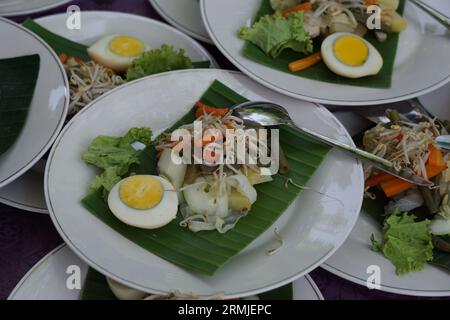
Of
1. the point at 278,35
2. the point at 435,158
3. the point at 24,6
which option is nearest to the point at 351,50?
the point at 278,35

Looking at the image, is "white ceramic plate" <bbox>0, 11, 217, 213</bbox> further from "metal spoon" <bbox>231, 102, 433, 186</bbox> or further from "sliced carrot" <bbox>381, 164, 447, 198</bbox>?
"sliced carrot" <bbox>381, 164, 447, 198</bbox>

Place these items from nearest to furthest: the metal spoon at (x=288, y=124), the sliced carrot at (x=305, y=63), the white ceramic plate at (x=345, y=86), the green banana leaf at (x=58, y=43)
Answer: the metal spoon at (x=288, y=124) → the white ceramic plate at (x=345, y=86) → the sliced carrot at (x=305, y=63) → the green banana leaf at (x=58, y=43)

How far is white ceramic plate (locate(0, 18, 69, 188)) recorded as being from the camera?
6.24 feet

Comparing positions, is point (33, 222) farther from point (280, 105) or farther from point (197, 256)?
point (280, 105)

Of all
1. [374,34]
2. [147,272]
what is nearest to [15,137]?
[147,272]

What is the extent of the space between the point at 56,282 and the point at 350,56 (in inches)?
61.2

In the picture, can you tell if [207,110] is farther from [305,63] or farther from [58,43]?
[58,43]

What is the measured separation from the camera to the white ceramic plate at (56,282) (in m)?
1.69

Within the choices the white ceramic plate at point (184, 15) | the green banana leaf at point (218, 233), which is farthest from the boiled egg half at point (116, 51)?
the green banana leaf at point (218, 233)

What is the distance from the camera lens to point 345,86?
237 centimetres

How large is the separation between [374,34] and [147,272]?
1.70m

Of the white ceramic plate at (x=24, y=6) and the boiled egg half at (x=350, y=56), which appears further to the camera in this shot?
the white ceramic plate at (x=24, y=6)

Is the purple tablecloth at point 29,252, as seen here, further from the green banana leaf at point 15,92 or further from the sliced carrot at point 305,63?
the sliced carrot at point 305,63

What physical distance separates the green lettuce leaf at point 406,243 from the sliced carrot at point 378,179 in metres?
0.16
